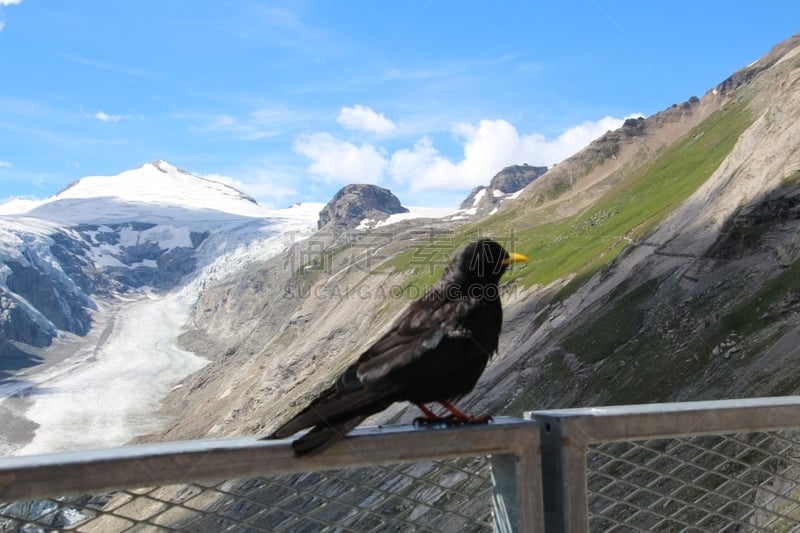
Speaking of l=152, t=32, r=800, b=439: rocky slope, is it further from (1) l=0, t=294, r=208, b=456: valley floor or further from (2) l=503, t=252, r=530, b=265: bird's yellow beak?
(2) l=503, t=252, r=530, b=265: bird's yellow beak

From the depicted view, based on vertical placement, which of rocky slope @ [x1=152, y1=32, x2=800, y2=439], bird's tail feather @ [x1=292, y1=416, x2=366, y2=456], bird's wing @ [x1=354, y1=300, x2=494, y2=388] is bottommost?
rocky slope @ [x1=152, y1=32, x2=800, y2=439]

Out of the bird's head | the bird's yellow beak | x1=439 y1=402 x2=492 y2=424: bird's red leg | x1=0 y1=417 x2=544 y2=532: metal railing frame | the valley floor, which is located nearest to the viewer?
x1=0 y1=417 x2=544 y2=532: metal railing frame

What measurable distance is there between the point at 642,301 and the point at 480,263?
155 ft

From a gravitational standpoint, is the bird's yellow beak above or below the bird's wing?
above

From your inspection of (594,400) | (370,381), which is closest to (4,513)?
(370,381)

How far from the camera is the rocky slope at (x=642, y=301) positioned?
3872cm

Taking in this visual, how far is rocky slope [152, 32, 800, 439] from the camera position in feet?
127

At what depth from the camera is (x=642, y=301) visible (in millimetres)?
49812

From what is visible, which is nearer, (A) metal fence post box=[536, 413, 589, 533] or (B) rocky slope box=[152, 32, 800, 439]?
(A) metal fence post box=[536, 413, 589, 533]

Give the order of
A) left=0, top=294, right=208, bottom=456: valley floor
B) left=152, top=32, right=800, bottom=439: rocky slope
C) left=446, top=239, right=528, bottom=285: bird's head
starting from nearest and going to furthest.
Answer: left=446, top=239, right=528, bottom=285: bird's head
left=152, top=32, right=800, bottom=439: rocky slope
left=0, top=294, right=208, bottom=456: valley floor

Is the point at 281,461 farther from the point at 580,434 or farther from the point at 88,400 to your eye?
the point at 88,400

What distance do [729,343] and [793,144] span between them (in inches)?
914

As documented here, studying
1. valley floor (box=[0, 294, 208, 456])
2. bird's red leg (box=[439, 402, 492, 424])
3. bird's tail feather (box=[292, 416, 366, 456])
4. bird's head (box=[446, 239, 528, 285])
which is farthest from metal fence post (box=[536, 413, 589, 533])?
valley floor (box=[0, 294, 208, 456])

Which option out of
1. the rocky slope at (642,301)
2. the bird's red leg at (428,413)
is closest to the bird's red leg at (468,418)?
the bird's red leg at (428,413)
